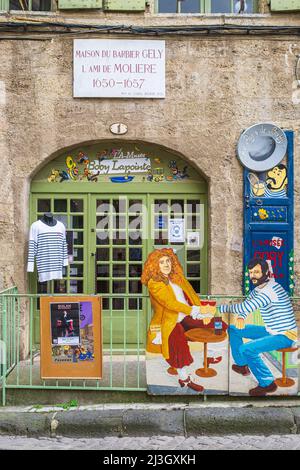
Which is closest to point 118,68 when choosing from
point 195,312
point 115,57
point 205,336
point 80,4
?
point 115,57

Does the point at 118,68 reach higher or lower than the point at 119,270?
higher

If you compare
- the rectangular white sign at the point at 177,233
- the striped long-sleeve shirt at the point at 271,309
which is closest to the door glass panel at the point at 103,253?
the rectangular white sign at the point at 177,233

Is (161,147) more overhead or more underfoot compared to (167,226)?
more overhead

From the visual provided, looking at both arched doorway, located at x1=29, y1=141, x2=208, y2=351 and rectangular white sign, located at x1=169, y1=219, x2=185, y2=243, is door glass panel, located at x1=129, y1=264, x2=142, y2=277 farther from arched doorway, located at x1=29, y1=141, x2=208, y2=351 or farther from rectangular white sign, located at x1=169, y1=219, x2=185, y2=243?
rectangular white sign, located at x1=169, y1=219, x2=185, y2=243

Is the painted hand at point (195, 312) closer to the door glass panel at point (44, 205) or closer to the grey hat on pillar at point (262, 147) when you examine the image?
the grey hat on pillar at point (262, 147)

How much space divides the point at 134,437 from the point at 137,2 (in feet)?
18.1

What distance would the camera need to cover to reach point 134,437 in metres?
5.79

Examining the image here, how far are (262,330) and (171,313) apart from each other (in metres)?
0.95

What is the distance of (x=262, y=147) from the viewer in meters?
7.89

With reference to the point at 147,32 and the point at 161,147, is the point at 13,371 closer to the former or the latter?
the point at 161,147

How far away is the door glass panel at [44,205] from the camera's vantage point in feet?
27.2

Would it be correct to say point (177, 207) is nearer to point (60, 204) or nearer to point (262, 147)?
point (262, 147)

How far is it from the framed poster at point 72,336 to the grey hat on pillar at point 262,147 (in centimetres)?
305

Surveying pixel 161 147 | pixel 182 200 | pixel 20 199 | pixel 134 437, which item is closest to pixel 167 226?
pixel 182 200
